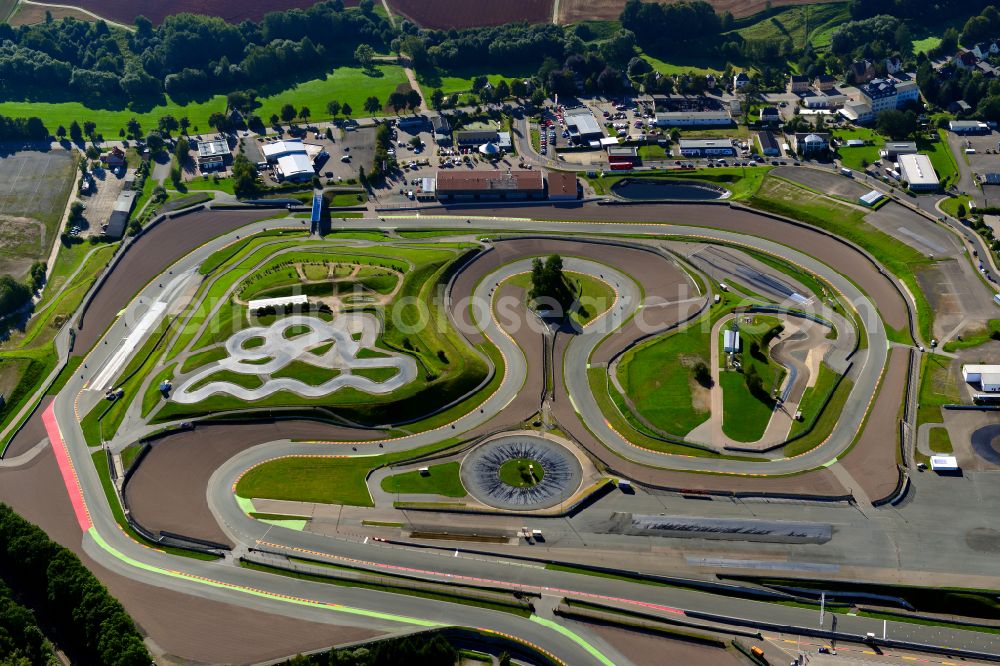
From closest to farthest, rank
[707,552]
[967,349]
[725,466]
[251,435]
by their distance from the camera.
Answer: [707,552], [725,466], [251,435], [967,349]

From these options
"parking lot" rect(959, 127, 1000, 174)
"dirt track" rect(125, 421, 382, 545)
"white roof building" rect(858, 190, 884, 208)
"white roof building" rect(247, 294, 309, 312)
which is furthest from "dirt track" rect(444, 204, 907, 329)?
"dirt track" rect(125, 421, 382, 545)

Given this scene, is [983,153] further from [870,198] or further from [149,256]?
[149,256]

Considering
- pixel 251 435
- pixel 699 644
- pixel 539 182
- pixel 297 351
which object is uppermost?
pixel 539 182

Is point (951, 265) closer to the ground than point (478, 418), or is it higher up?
higher up

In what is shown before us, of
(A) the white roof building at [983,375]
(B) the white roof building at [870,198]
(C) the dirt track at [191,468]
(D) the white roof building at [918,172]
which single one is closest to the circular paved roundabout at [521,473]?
(C) the dirt track at [191,468]

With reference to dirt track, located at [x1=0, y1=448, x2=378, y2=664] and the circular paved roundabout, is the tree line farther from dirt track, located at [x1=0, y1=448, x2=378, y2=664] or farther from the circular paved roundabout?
the circular paved roundabout

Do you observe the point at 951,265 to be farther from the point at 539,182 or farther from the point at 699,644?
the point at 699,644

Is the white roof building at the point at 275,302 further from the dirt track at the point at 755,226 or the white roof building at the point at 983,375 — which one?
the white roof building at the point at 983,375

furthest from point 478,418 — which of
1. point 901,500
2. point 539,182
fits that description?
point 539,182
